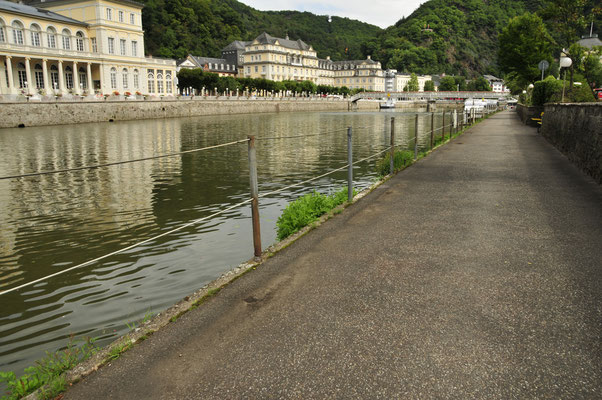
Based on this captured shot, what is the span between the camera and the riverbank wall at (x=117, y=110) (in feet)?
136

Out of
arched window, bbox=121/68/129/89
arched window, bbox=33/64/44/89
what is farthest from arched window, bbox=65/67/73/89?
arched window, bbox=121/68/129/89

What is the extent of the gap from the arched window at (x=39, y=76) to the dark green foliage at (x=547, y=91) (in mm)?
60029

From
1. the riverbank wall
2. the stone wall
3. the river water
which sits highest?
the riverbank wall

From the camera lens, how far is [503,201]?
8539 mm

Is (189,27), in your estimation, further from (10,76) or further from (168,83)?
(10,76)

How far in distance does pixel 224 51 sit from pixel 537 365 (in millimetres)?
155631

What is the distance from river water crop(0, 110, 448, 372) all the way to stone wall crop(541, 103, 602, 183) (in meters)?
6.30

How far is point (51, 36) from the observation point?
6397 centimetres

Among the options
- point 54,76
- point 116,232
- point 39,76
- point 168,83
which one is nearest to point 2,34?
point 39,76

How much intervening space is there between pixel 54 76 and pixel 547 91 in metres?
61.7

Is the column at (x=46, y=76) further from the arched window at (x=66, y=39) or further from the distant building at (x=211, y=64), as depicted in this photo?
the distant building at (x=211, y=64)

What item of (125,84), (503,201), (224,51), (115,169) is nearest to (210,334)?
(503,201)

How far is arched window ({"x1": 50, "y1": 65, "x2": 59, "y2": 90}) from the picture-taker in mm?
62781

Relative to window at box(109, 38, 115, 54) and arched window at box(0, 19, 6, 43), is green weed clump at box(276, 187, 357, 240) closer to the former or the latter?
arched window at box(0, 19, 6, 43)
